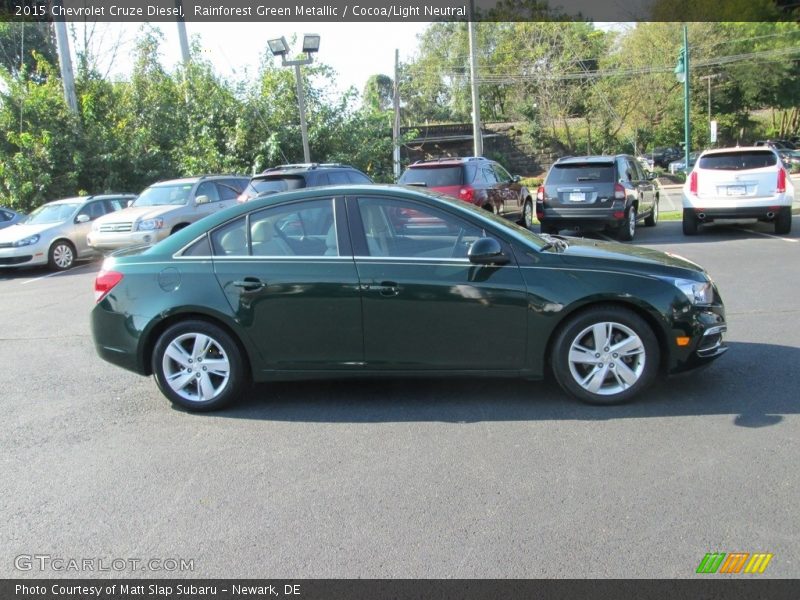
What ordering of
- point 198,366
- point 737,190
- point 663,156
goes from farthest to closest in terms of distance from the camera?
point 663,156, point 737,190, point 198,366

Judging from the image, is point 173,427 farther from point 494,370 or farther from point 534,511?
point 534,511

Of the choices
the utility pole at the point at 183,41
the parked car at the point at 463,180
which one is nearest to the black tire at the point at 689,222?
the parked car at the point at 463,180

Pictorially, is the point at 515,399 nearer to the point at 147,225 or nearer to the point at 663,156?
the point at 147,225

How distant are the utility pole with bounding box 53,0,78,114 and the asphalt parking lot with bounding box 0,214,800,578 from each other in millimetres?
18480

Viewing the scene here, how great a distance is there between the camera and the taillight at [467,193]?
13312 mm

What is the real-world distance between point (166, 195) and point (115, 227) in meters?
1.57

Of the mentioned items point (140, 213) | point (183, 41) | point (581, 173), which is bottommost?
point (140, 213)

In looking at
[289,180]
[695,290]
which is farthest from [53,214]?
[695,290]

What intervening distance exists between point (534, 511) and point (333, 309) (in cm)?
208

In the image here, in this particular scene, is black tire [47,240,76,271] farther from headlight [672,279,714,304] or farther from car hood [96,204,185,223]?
headlight [672,279,714,304]

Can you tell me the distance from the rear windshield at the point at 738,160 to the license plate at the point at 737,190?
0.33 m

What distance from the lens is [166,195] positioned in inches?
591

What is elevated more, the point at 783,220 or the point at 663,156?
the point at 663,156

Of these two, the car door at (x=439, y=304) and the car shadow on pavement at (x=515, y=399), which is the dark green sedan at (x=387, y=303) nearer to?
the car door at (x=439, y=304)
